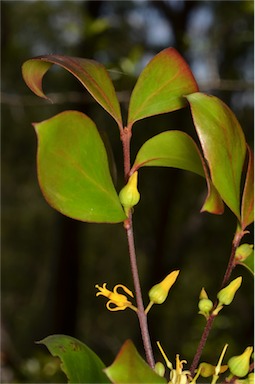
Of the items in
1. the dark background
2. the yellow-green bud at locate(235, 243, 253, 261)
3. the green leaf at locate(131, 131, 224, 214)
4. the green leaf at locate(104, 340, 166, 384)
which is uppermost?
the green leaf at locate(131, 131, 224, 214)

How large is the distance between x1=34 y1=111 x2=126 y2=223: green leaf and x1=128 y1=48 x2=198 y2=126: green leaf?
3cm

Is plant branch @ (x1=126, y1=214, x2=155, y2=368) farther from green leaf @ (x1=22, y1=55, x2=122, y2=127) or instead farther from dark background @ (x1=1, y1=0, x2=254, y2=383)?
dark background @ (x1=1, y1=0, x2=254, y2=383)

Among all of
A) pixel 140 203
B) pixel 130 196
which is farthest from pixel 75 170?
pixel 140 203

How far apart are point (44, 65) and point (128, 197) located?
65 millimetres

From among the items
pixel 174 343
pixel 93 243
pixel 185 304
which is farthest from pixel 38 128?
pixel 93 243

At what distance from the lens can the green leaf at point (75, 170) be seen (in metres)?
0.23

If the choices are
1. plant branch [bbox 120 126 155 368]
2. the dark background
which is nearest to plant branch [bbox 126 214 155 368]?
plant branch [bbox 120 126 155 368]

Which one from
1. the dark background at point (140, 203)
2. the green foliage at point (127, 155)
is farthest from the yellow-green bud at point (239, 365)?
the dark background at point (140, 203)

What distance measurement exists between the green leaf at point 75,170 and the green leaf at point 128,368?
0.21ft

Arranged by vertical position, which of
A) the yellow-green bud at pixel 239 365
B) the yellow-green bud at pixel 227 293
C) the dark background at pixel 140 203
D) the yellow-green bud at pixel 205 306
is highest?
the yellow-green bud at pixel 227 293

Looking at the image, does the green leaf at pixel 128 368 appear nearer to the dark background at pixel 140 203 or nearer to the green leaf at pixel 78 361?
the green leaf at pixel 78 361

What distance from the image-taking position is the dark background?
241cm

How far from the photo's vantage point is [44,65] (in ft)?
0.85

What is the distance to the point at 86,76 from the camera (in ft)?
0.78
